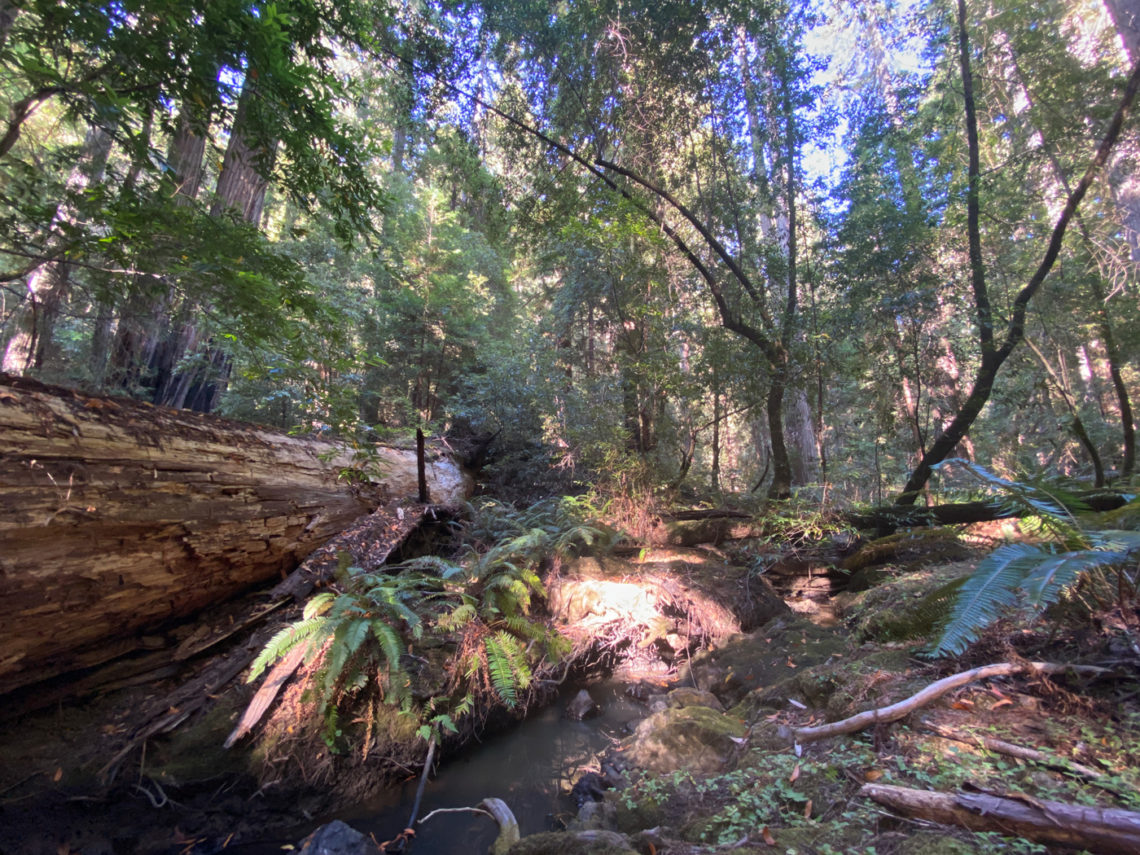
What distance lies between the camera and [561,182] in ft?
24.6

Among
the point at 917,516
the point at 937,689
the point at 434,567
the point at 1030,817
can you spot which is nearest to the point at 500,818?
the point at 434,567

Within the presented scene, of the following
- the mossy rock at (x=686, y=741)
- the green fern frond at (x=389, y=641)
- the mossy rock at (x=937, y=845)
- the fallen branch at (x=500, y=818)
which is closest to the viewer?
the mossy rock at (x=937, y=845)

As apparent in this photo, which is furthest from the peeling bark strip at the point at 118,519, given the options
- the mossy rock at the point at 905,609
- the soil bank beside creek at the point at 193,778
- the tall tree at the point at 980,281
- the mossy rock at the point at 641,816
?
the tall tree at the point at 980,281

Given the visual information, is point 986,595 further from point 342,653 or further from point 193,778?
point 193,778

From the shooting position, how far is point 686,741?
3119mm

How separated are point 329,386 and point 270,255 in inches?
45.9

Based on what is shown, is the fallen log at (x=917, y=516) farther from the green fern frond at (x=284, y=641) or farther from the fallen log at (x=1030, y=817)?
the green fern frond at (x=284, y=641)

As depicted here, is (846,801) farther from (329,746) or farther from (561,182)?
(561,182)

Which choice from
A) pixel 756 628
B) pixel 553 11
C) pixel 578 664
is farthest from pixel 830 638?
pixel 553 11

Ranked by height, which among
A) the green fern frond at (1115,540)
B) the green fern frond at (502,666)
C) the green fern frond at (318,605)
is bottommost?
the green fern frond at (502,666)

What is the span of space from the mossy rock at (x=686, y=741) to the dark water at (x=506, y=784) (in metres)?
0.59

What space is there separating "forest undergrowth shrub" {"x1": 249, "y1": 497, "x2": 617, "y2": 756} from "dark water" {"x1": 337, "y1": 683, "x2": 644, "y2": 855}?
0.33 m

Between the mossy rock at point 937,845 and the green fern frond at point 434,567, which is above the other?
the green fern frond at point 434,567

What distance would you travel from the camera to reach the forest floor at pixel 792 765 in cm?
168
